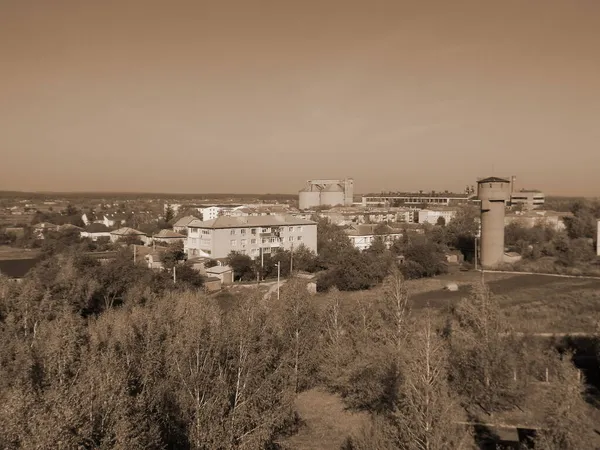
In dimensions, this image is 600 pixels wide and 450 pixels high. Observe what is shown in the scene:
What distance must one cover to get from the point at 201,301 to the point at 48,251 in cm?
1812

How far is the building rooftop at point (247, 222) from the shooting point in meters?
21.4

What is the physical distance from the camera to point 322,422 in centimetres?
757

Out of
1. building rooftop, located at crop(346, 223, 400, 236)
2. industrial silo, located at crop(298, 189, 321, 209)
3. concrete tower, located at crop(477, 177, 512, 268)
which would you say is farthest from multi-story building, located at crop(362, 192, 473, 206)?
concrete tower, located at crop(477, 177, 512, 268)

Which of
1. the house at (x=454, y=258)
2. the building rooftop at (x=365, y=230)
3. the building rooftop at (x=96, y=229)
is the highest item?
the building rooftop at (x=365, y=230)

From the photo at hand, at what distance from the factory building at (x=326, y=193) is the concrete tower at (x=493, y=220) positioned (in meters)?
30.2

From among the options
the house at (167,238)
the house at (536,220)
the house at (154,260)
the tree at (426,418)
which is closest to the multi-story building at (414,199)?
the house at (536,220)

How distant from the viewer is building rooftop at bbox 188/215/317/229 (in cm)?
2138

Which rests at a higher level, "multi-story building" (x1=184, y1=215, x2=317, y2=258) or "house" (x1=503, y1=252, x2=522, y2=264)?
"multi-story building" (x1=184, y1=215, x2=317, y2=258)

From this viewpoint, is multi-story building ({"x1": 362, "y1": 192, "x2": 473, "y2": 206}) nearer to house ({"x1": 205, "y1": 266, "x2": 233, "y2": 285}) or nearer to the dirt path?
house ({"x1": 205, "y1": 266, "x2": 233, "y2": 285})

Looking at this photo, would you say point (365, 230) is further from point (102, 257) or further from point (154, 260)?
point (102, 257)

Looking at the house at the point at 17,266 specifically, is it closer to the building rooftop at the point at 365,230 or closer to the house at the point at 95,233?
the house at the point at 95,233

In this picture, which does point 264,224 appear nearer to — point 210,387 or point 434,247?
point 434,247

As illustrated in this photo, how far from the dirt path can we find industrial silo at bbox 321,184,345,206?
4477 cm

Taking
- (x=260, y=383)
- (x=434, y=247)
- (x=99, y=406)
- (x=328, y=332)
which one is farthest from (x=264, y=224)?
(x=99, y=406)
